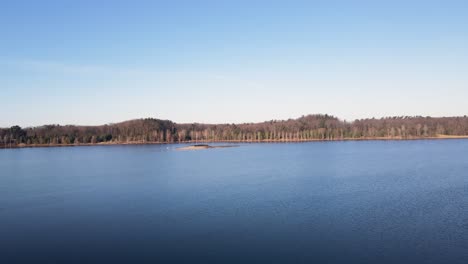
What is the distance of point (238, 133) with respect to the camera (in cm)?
14062

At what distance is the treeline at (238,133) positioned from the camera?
12450 cm

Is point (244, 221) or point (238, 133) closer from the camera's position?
point (244, 221)

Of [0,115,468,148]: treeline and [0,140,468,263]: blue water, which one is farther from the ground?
[0,115,468,148]: treeline

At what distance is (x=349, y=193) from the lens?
85.0 feet

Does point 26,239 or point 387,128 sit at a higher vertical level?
point 387,128

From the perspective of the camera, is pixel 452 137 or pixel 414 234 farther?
pixel 452 137

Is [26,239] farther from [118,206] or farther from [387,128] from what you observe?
[387,128]

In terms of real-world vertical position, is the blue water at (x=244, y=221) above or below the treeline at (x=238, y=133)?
below

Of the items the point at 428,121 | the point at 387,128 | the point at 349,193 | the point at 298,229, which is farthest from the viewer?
the point at 428,121

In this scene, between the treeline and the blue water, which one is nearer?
the blue water

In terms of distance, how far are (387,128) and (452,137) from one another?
1956 centimetres

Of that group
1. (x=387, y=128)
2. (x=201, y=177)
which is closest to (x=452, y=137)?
(x=387, y=128)

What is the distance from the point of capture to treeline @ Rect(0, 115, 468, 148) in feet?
408

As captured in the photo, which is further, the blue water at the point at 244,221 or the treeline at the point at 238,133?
the treeline at the point at 238,133
